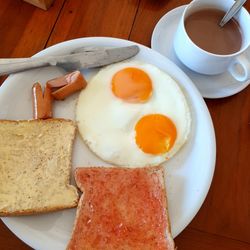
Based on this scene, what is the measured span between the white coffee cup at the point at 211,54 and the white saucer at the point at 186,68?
0.14 ft

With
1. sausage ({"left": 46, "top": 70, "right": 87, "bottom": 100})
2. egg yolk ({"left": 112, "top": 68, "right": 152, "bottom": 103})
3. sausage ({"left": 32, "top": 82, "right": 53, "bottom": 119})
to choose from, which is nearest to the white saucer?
egg yolk ({"left": 112, "top": 68, "right": 152, "bottom": 103})

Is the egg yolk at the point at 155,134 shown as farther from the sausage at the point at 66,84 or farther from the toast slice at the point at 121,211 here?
the sausage at the point at 66,84

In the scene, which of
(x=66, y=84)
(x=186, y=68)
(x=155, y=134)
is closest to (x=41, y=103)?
(x=66, y=84)

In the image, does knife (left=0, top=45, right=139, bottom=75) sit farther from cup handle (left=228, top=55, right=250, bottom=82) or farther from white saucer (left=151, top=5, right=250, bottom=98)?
cup handle (left=228, top=55, right=250, bottom=82)

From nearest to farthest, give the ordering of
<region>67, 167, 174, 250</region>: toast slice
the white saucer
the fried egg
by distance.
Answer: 1. <region>67, 167, 174, 250</region>: toast slice
2. the fried egg
3. the white saucer

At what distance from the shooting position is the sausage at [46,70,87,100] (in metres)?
1.10

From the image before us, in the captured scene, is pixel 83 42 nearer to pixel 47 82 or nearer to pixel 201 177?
pixel 47 82

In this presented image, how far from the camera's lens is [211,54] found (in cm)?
108

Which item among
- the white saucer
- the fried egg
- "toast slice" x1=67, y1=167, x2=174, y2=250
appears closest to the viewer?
"toast slice" x1=67, y1=167, x2=174, y2=250

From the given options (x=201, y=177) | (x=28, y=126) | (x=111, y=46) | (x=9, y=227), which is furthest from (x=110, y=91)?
(x=9, y=227)

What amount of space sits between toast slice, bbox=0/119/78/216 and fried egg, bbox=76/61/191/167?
0.09 metres

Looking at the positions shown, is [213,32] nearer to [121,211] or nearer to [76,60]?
[76,60]

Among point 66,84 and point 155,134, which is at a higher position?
point 66,84

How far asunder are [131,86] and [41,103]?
29 centimetres
